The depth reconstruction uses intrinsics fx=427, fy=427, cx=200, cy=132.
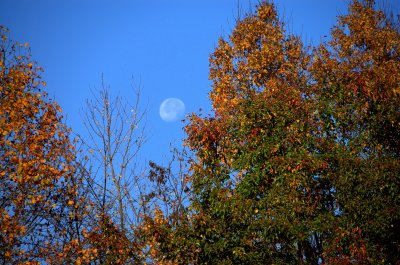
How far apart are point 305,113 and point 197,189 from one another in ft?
15.7

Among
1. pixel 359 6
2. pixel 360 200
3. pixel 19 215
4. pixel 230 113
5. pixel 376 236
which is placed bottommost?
pixel 376 236

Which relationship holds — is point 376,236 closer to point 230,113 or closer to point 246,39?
point 230,113

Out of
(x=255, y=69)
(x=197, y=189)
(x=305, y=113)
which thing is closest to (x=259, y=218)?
(x=197, y=189)

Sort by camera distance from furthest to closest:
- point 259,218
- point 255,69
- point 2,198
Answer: point 255,69
point 2,198
point 259,218

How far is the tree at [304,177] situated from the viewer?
12859 millimetres

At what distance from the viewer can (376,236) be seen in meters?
13.1

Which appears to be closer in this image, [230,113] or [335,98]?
[335,98]

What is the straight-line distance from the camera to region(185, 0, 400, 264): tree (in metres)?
12.9

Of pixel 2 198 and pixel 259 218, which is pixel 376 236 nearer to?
pixel 259 218

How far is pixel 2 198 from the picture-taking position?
48.0ft

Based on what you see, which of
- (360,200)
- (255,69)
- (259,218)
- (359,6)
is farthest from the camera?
(359,6)

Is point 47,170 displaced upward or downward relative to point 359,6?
downward

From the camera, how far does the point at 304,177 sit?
13.7 meters

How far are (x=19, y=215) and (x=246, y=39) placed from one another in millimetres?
14555
